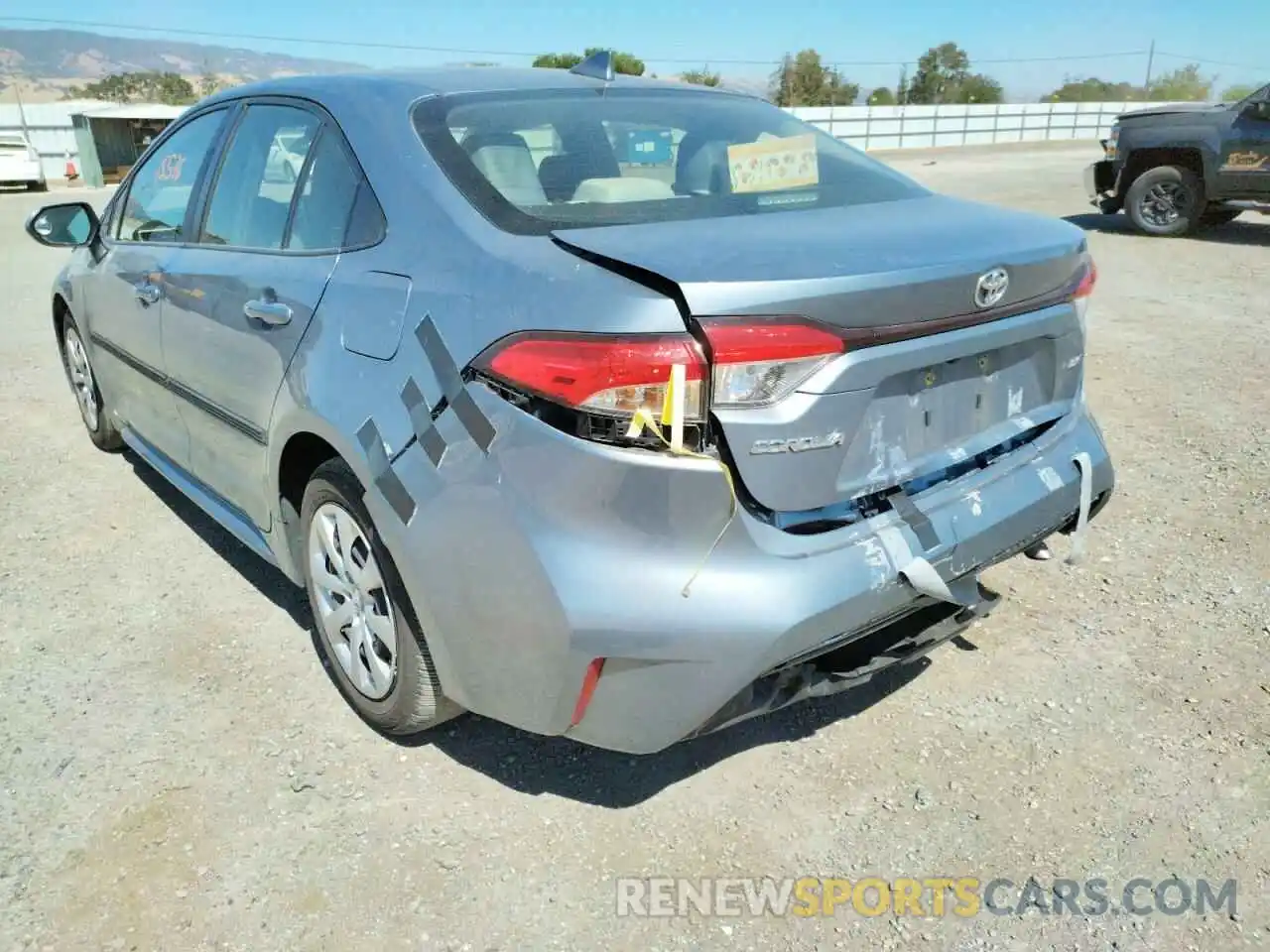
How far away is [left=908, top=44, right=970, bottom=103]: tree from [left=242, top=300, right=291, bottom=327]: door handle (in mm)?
78094

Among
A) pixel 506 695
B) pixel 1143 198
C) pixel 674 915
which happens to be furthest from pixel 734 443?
pixel 1143 198

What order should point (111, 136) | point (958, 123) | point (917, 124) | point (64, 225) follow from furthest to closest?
point (958, 123)
point (917, 124)
point (111, 136)
point (64, 225)

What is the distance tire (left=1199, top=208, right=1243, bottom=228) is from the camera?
1170cm

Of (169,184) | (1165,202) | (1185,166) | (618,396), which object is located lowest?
(1165,202)

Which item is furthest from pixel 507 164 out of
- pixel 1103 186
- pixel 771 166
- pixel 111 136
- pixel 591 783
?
pixel 111 136

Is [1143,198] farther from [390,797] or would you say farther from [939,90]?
[939,90]

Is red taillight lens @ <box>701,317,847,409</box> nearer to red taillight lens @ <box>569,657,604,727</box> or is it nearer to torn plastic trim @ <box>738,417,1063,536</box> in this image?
torn plastic trim @ <box>738,417,1063,536</box>

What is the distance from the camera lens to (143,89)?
82.6 metres

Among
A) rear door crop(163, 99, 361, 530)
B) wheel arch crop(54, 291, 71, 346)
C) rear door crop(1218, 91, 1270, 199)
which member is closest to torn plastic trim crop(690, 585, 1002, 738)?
rear door crop(163, 99, 361, 530)

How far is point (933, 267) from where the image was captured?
2027mm

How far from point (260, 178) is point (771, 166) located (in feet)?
5.10

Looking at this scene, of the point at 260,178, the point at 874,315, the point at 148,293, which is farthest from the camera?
the point at 148,293

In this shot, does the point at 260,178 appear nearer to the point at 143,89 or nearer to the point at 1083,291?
the point at 1083,291

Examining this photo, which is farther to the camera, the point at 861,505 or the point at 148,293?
the point at 148,293
